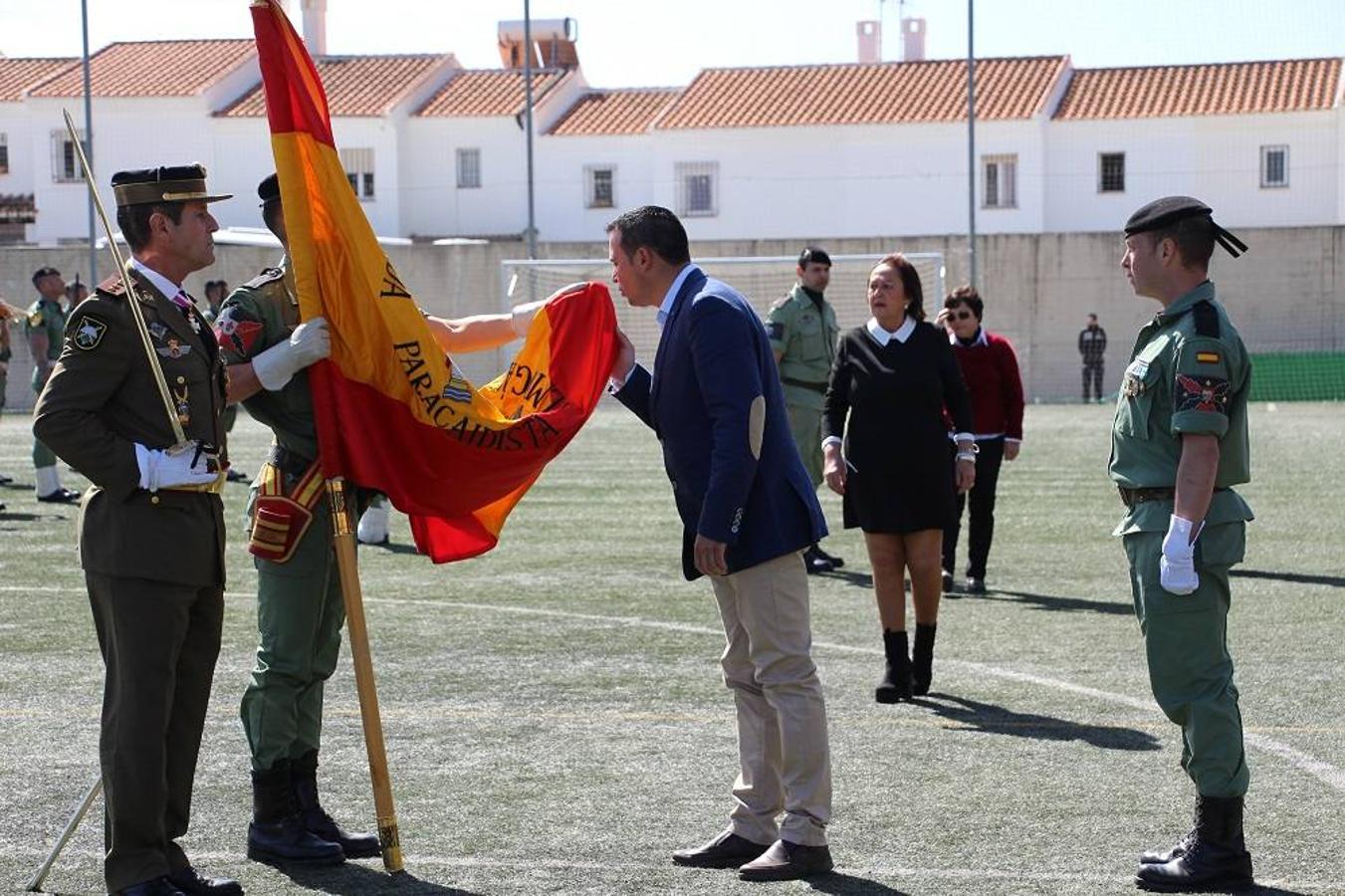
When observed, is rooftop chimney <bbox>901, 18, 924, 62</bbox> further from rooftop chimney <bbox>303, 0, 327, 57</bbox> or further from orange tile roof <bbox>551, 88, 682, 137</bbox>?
rooftop chimney <bbox>303, 0, 327, 57</bbox>

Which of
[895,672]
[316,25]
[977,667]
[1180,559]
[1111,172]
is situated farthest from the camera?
[316,25]

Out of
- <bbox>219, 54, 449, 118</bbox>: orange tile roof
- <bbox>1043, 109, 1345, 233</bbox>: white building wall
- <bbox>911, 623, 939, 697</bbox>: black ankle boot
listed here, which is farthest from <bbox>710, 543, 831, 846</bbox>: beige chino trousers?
<bbox>219, 54, 449, 118</bbox>: orange tile roof

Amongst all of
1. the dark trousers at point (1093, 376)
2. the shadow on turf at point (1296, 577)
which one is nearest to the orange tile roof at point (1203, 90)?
the dark trousers at point (1093, 376)

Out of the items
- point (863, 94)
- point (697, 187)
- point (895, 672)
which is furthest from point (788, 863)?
point (863, 94)

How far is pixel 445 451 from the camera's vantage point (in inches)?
256

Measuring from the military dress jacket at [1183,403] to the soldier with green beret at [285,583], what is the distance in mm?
2662

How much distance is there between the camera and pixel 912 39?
212 ft

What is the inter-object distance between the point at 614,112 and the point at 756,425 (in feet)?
179

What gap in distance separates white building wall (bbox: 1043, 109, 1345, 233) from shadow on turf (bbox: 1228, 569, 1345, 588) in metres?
43.2

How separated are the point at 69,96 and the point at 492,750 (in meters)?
53.7

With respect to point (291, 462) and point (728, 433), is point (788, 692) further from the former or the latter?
point (291, 462)

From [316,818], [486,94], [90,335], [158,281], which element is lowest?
[316,818]

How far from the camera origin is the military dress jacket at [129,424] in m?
5.48

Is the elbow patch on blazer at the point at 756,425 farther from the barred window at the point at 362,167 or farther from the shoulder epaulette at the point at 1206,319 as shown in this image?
the barred window at the point at 362,167
